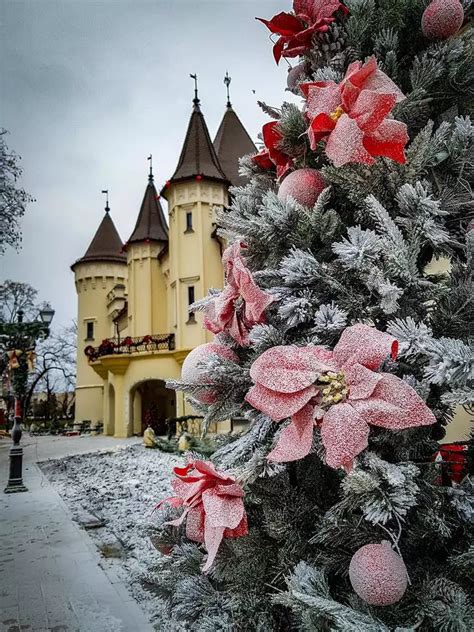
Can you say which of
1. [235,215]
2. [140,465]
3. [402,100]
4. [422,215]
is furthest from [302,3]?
[140,465]

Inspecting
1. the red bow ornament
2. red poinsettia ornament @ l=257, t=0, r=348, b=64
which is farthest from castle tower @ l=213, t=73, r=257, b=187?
red poinsettia ornament @ l=257, t=0, r=348, b=64

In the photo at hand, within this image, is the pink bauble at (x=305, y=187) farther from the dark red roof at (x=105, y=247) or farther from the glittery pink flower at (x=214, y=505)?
the dark red roof at (x=105, y=247)

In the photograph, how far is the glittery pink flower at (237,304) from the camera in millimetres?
1215

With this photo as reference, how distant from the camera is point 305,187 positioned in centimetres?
135

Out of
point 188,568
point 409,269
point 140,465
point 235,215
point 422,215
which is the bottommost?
point 140,465

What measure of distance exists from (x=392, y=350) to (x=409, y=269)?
Result: 28cm

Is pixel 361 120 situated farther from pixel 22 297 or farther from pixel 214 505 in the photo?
pixel 22 297

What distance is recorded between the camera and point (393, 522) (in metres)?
1.11

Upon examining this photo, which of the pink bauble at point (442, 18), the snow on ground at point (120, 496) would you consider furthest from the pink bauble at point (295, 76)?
the snow on ground at point (120, 496)

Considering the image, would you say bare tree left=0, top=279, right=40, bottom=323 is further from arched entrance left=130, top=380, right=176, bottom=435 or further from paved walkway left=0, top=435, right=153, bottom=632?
paved walkway left=0, top=435, right=153, bottom=632

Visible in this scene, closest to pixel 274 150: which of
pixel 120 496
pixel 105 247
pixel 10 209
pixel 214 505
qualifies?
pixel 214 505

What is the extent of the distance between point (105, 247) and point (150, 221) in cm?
637

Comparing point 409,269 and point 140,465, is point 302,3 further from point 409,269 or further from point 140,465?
point 140,465

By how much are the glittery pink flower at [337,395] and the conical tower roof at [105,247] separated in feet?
92.4
